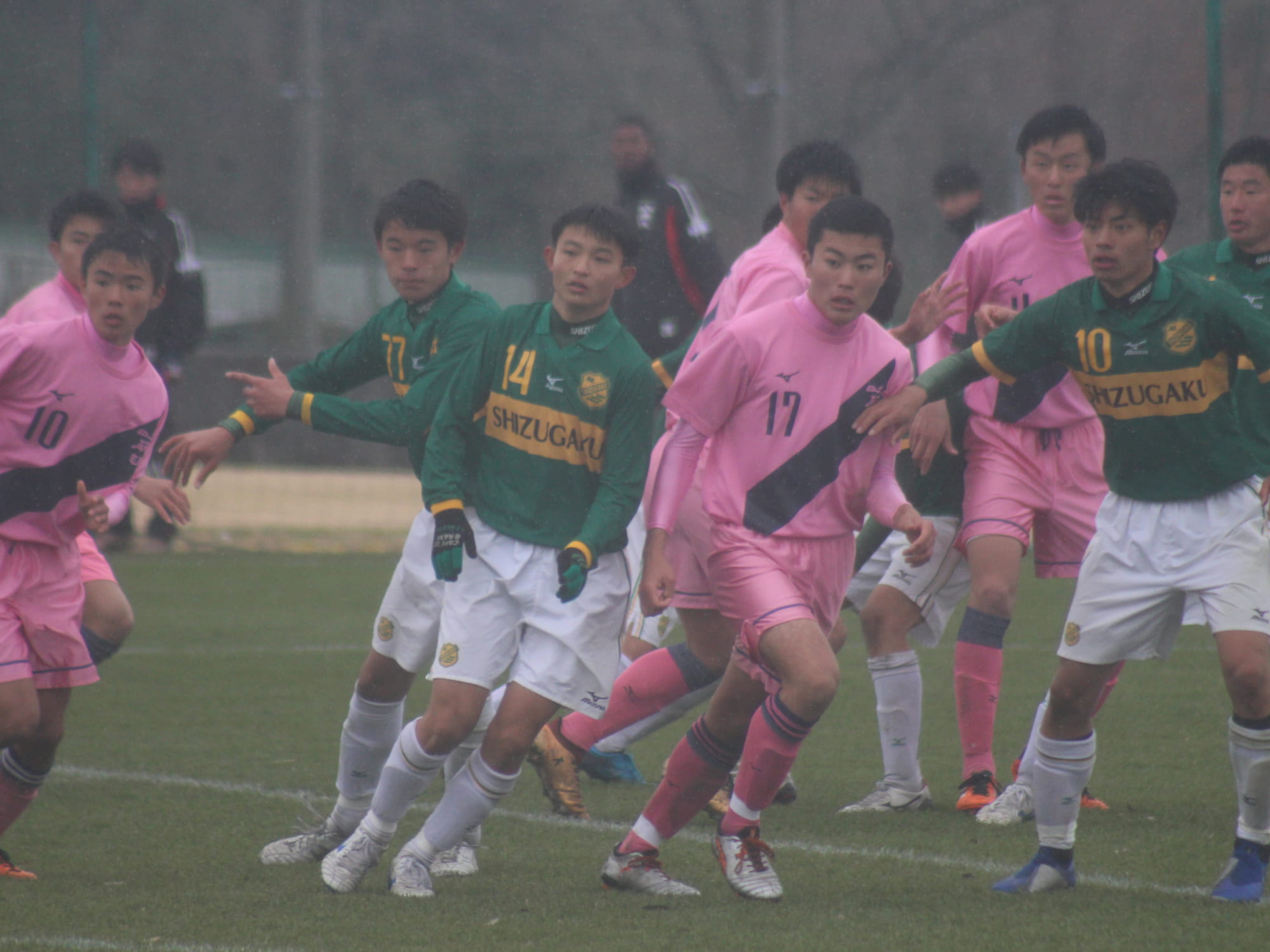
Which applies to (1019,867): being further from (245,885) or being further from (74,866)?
(74,866)

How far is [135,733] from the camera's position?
20.0ft

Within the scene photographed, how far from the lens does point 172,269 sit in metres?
9.75

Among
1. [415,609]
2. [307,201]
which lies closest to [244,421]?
[415,609]

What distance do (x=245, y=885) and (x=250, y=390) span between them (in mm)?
1222

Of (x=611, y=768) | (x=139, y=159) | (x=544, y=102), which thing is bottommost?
(x=611, y=768)

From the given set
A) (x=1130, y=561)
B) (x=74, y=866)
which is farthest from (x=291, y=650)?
(x=1130, y=561)

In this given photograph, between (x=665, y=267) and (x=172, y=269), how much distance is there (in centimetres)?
346

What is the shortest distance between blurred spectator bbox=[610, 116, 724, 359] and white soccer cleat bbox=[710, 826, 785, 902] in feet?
13.3

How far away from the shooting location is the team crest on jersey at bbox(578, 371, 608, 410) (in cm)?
400

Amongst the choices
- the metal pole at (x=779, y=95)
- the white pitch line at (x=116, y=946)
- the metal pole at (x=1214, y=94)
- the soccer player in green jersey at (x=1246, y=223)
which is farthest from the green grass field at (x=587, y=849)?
the metal pole at (x=779, y=95)

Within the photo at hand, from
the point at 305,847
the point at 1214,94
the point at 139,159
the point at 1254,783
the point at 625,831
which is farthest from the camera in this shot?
the point at 1214,94

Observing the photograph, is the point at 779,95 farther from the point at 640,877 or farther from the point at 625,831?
the point at 640,877

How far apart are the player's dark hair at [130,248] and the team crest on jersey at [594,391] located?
1215mm

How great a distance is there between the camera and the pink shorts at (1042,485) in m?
5.11
